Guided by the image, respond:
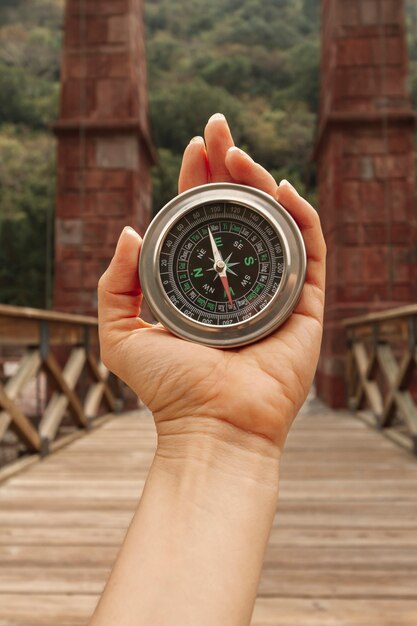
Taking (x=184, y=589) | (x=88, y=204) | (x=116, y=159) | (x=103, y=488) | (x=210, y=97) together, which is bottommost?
(x=103, y=488)

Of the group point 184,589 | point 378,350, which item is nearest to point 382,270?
point 378,350

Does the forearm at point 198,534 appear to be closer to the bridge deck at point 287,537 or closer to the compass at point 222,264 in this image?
the compass at point 222,264

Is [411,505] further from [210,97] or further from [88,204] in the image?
[210,97]

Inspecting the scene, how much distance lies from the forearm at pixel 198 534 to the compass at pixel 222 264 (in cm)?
20

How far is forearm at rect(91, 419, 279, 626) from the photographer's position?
2.36 ft

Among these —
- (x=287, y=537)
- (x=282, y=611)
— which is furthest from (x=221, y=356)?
(x=287, y=537)

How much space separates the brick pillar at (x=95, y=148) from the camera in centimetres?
592

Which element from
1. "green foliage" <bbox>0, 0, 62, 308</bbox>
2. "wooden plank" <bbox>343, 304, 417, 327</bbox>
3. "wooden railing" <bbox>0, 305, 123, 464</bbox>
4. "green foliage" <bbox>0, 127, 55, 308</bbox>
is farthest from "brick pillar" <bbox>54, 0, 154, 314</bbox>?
"green foliage" <bbox>0, 127, 55, 308</bbox>

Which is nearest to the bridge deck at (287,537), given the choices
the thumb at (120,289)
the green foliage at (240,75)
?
the thumb at (120,289)

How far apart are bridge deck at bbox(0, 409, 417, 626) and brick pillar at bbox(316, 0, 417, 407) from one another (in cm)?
226

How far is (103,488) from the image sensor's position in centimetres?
290

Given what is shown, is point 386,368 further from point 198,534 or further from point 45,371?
point 198,534

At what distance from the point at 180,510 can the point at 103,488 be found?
7.29ft

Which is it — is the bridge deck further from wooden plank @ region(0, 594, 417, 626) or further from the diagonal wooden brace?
the diagonal wooden brace
